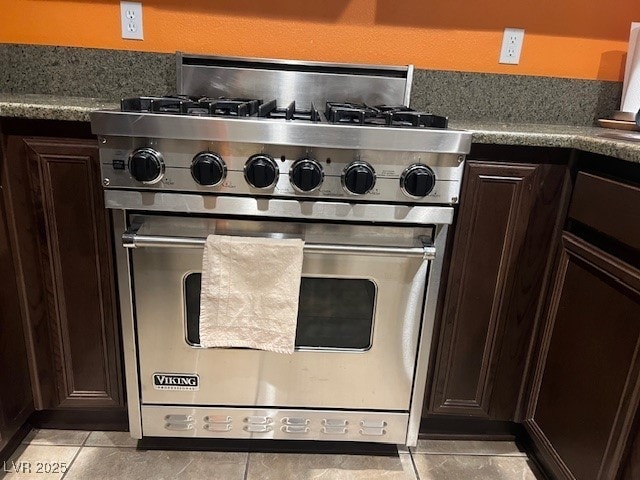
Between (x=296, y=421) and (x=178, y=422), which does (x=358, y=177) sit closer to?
(x=296, y=421)

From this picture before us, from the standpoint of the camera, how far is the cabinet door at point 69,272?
109 centimetres

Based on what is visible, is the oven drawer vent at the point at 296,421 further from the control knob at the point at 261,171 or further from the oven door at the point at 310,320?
the control knob at the point at 261,171

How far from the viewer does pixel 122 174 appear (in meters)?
1.03

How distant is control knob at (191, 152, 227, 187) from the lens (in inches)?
39.5

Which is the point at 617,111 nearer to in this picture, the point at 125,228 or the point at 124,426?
the point at 125,228

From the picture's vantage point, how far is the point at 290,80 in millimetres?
1460

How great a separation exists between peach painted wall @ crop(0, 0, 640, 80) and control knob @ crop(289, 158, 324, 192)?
25.2 inches

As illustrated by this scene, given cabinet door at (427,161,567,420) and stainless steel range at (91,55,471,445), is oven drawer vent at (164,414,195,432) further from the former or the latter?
cabinet door at (427,161,567,420)

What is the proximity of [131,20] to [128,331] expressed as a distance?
36.9 inches

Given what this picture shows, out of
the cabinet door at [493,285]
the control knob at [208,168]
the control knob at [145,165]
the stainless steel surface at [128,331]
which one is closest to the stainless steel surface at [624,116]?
the cabinet door at [493,285]

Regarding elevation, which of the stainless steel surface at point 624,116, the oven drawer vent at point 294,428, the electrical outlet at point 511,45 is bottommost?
the oven drawer vent at point 294,428

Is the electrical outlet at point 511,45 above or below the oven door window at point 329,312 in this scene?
above

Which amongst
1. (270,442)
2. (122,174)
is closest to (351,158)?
(122,174)

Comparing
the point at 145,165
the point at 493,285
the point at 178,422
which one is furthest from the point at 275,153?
the point at 178,422
